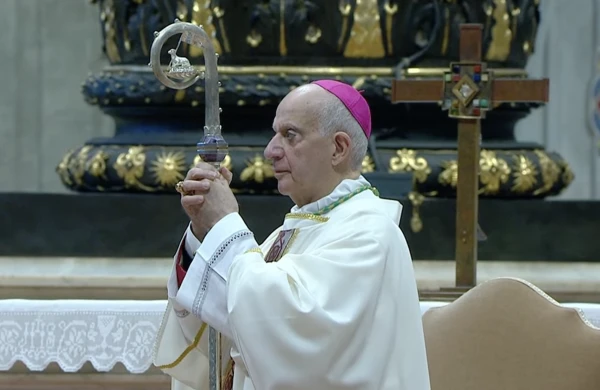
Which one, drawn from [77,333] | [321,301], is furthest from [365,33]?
[321,301]

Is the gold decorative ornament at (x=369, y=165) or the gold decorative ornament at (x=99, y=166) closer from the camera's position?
the gold decorative ornament at (x=369, y=165)

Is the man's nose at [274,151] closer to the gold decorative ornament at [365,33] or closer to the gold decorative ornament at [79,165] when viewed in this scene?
the gold decorative ornament at [365,33]

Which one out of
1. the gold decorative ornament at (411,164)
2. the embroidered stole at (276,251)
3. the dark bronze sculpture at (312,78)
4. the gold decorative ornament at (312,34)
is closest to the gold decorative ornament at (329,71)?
the dark bronze sculpture at (312,78)

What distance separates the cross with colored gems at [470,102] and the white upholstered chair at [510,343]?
79 cm

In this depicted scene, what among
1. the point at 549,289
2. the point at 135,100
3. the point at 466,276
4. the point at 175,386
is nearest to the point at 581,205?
the point at 549,289

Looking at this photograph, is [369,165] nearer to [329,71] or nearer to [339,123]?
[329,71]

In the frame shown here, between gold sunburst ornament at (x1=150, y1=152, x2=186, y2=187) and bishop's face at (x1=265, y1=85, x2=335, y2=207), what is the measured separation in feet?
8.72

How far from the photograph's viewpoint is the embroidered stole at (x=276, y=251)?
3.68m

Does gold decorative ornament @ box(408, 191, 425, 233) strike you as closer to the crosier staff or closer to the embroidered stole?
the embroidered stole

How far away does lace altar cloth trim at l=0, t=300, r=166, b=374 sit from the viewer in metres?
5.02

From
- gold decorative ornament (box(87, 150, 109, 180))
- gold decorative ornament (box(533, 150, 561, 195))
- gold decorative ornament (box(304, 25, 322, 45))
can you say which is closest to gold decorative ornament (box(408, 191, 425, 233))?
gold decorative ornament (box(533, 150, 561, 195))

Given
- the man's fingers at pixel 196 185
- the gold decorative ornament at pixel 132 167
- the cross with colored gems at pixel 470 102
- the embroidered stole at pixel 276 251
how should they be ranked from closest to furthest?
1. the man's fingers at pixel 196 185
2. the embroidered stole at pixel 276 251
3. the cross with colored gems at pixel 470 102
4. the gold decorative ornament at pixel 132 167

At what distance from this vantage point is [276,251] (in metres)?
3.73

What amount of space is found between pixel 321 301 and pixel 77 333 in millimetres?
1888
